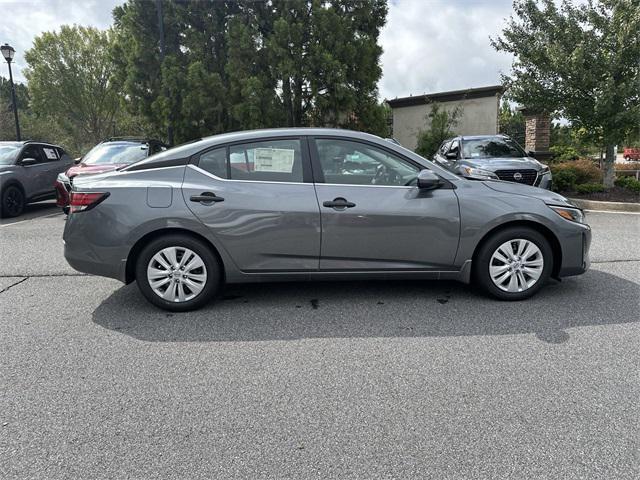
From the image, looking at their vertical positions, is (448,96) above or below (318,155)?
above

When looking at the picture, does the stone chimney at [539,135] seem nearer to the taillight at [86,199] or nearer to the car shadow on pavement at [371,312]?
the car shadow on pavement at [371,312]

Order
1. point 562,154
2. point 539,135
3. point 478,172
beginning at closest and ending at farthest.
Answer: point 478,172, point 539,135, point 562,154

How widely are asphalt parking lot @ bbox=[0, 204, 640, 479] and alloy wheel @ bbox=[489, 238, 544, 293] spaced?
0.72ft

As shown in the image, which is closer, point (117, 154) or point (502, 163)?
point (502, 163)

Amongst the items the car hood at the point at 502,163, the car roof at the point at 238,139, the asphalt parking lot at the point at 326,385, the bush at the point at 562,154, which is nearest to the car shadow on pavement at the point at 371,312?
the asphalt parking lot at the point at 326,385

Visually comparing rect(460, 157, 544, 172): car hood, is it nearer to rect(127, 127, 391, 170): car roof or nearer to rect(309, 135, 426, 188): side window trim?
rect(309, 135, 426, 188): side window trim

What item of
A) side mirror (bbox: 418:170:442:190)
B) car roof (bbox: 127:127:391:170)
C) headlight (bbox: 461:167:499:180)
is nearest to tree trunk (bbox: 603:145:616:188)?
headlight (bbox: 461:167:499:180)

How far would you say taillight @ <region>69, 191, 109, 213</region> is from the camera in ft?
13.6

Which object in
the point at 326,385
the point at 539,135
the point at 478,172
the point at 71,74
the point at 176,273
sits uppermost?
the point at 71,74

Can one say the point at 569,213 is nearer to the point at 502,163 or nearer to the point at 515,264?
the point at 515,264

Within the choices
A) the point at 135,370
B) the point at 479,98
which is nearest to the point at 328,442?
the point at 135,370

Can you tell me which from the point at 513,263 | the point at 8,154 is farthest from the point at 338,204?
the point at 8,154

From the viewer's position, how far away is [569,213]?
4430mm

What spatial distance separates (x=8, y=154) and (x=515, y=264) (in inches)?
422
